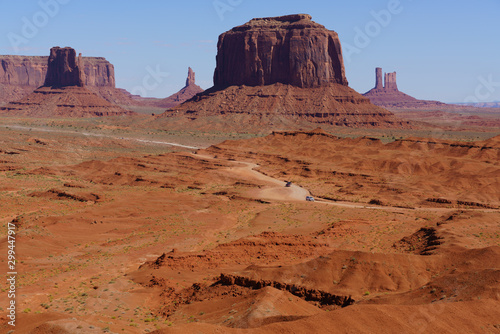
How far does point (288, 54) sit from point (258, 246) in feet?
481

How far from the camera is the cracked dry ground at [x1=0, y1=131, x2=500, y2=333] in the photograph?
22469 millimetres

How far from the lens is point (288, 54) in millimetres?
178375

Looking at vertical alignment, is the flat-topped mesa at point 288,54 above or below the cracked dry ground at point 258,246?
above

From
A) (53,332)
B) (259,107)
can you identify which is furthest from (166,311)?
(259,107)

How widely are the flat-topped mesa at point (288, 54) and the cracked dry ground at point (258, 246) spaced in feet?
309

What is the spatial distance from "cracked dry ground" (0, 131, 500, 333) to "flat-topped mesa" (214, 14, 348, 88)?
94180mm

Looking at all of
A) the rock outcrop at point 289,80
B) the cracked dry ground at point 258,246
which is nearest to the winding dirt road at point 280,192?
the cracked dry ground at point 258,246

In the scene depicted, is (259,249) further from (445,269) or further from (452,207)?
(452,207)

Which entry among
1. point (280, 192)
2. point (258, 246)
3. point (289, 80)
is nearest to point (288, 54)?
point (289, 80)

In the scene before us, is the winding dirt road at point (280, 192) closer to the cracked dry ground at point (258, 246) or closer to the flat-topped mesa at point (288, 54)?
the cracked dry ground at point (258, 246)

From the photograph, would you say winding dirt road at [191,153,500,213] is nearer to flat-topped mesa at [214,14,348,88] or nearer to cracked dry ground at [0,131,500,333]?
cracked dry ground at [0,131,500,333]

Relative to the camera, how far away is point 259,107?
177 metres

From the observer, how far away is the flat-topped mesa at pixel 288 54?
178 meters

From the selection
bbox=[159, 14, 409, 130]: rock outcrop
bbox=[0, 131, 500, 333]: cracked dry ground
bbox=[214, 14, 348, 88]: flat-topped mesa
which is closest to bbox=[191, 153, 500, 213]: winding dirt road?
bbox=[0, 131, 500, 333]: cracked dry ground
